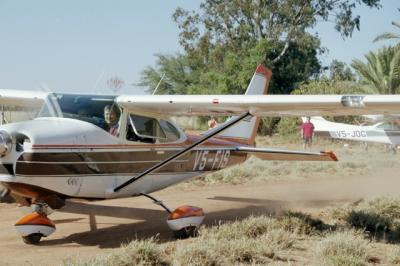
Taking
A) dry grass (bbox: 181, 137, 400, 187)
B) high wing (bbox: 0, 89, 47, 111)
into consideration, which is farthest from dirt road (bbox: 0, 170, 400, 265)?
high wing (bbox: 0, 89, 47, 111)

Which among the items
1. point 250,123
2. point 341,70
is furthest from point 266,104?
point 341,70

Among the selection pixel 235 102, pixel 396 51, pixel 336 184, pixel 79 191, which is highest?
pixel 396 51

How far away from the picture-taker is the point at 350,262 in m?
5.91

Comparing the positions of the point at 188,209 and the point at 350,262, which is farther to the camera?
the point at 188,209

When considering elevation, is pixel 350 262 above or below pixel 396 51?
below

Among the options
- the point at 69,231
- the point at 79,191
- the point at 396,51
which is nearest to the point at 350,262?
the point at 79,191

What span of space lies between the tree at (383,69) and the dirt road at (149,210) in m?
16.6

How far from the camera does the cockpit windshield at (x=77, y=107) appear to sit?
758 cm

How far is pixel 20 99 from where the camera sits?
9.11 metres

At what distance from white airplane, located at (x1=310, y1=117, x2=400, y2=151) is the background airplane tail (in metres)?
14.7

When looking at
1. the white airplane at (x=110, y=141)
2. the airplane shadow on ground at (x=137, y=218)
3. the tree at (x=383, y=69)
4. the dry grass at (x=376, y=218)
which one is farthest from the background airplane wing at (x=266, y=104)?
the tree at (x=383, y=69)

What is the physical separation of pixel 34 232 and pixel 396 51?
29.5m

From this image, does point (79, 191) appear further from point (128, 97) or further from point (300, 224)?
point (300, 224)

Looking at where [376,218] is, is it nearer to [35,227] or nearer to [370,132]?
[35,227]
